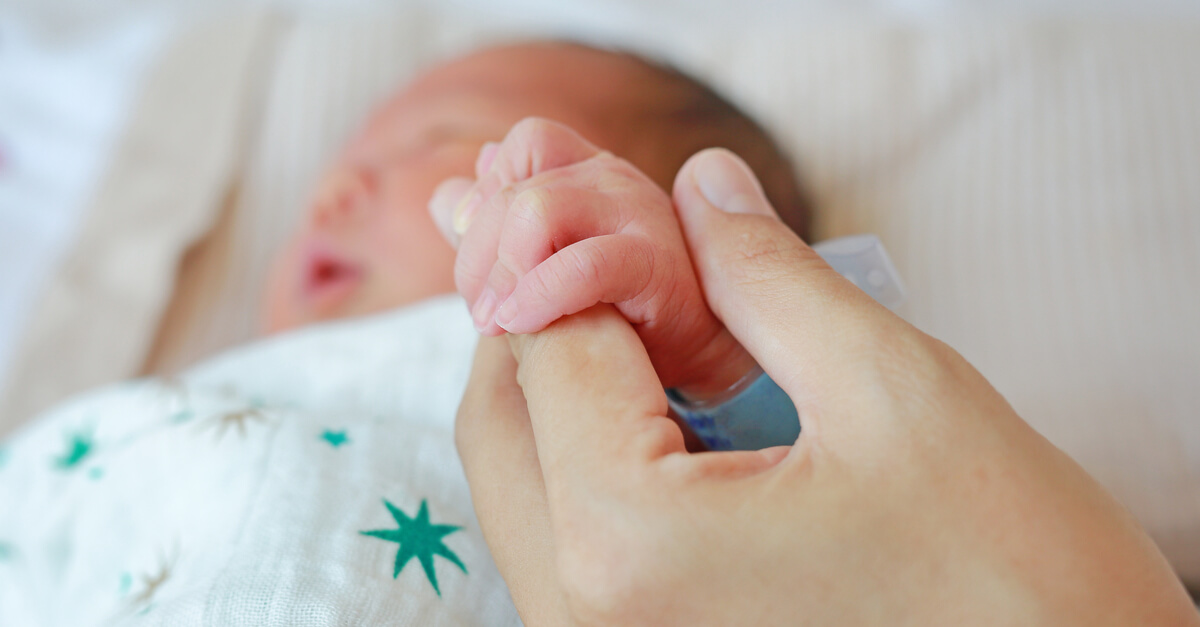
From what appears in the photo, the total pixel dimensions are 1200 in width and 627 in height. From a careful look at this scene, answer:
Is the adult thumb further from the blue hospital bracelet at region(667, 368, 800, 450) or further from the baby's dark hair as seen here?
the baby's dark hair

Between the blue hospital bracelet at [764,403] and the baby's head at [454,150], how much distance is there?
37 centimetres

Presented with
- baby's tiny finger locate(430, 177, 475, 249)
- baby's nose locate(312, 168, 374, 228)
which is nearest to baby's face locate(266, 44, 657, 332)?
baby's nose locate(312, 168, 374, 228)

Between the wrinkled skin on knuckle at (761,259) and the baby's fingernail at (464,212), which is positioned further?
the baby's fingernail at (464,212)

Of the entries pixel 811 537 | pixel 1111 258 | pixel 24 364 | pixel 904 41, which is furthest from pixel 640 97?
pixel 24 364

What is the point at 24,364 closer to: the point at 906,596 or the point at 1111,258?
the point at 906,596

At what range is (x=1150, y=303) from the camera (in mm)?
1024

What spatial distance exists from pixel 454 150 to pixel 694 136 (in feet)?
0.96

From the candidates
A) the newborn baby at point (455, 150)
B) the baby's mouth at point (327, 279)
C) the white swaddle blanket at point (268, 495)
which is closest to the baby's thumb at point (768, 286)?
the white swaddle blanket at point (268, 495)

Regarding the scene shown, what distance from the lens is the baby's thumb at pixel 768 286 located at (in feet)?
1.27

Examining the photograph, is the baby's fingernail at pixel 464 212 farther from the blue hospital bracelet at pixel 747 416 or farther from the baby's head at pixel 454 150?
the baby's head at pixel 454 150

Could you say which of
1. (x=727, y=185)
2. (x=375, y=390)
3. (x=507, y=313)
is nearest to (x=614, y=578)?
(x=507, y=313)

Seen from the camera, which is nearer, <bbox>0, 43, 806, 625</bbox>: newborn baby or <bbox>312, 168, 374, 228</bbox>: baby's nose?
<bbox>0, 43, 806, 625</bbox>: newborn baby

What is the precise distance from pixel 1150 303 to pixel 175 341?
4.50ft

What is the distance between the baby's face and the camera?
3.13ft
